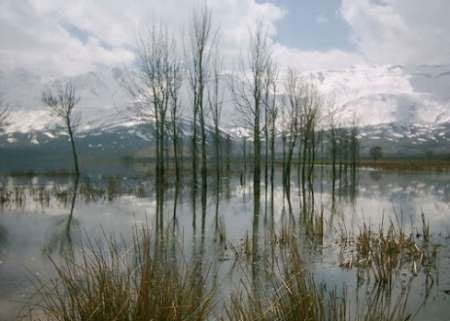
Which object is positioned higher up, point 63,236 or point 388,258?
point 388,258

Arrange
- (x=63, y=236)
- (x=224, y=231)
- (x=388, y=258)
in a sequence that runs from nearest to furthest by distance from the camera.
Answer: (x=388, y=258) → (x=224, y=231) → (x=63, y=236)

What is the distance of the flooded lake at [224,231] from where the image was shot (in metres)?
7.66

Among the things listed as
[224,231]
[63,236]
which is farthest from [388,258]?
[63,236]

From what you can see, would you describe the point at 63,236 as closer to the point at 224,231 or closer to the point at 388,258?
the point at 224,231

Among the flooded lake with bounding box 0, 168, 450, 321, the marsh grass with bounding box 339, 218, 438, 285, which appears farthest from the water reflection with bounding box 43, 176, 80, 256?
the marsh grass with bounding box 339, 218, 438, 285

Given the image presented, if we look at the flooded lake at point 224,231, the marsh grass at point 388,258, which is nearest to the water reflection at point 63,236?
the flooded lake at point 224,231

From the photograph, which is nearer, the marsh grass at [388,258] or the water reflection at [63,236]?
the marsh grass at [388,258]

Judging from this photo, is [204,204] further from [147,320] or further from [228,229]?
[147,320]

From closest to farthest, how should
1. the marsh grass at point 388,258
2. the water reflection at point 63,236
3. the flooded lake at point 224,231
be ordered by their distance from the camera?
the flooded lake at point 224,231 < the marsh grass at point 388,258 < the water reflection at point 63,236

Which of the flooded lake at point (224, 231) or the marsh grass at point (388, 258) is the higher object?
the marsh grass at point (388, 258)

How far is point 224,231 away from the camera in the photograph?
1257cm

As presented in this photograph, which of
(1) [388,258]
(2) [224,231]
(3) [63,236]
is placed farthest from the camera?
(3) [63,236]

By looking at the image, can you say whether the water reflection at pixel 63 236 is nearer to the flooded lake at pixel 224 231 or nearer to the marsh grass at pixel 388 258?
the flooded lake at pixel 224 231

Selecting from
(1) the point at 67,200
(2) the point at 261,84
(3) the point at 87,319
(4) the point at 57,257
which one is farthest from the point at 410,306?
(2) the point at 261,84
